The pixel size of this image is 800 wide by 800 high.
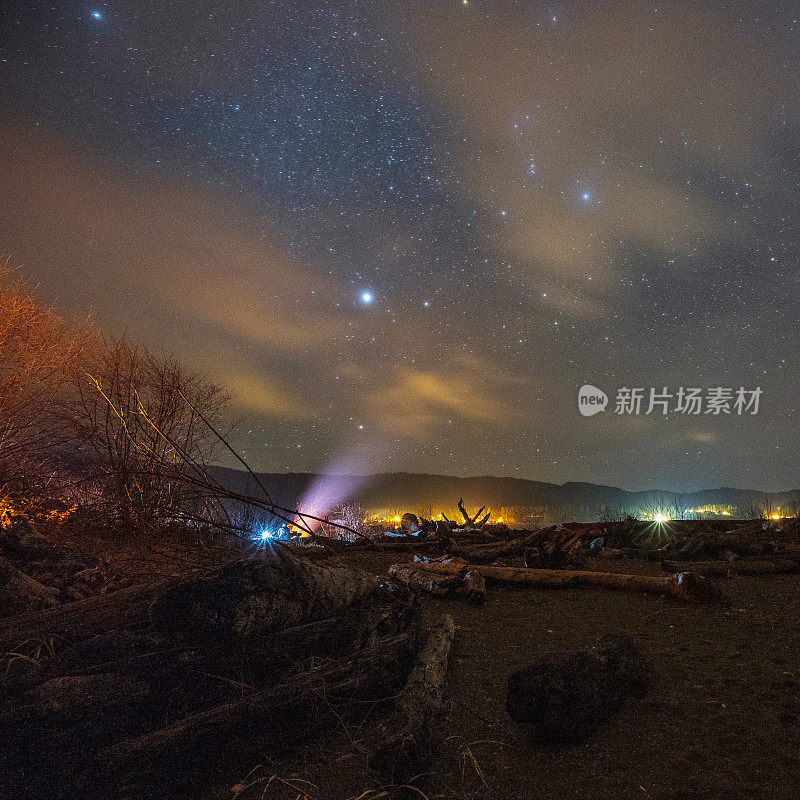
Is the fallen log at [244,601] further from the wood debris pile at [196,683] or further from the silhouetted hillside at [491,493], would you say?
the silhouetted hillside at [491,493]

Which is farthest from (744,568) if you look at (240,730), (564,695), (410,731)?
(240,730)

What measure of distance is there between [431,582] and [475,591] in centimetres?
92

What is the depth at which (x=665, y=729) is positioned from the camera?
320cm

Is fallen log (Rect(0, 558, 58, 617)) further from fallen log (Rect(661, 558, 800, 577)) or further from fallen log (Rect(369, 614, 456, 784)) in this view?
fallen log (Rect(661, 558, 800, 577))

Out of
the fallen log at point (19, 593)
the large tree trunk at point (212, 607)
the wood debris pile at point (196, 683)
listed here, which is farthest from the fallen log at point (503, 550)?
the fallen log at point (19, 593)

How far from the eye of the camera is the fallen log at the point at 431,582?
8094 mm

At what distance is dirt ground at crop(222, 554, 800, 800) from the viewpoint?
263cm

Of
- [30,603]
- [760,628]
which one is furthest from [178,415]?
[760,628]

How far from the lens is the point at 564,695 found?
3.02 m

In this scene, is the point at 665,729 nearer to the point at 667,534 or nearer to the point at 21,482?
the point at 21,482

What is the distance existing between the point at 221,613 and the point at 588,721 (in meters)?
2.76

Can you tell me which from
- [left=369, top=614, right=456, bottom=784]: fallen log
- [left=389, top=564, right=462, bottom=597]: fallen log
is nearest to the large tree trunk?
[left=369, top=614, right=456, bottom=784]: fallen log

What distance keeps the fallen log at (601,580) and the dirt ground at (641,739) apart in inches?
46.3

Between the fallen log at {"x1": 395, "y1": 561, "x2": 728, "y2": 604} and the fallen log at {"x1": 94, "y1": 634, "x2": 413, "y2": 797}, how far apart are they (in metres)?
5.46
